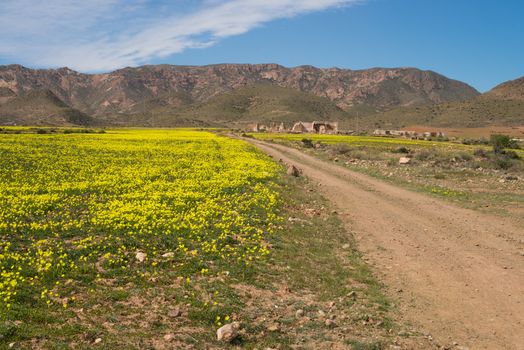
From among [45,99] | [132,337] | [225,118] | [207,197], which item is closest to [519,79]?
[225,118]

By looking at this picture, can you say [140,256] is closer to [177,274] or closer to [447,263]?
[177,274]

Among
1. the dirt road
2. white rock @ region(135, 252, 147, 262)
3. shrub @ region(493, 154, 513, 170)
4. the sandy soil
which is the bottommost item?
the dirt road

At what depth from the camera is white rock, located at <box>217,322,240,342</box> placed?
23.4ft

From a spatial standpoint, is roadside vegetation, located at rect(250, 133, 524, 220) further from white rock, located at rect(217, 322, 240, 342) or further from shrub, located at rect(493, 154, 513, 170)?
white rock, located at rect(217, 322, 240, 342)

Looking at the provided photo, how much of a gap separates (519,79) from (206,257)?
5993 inches

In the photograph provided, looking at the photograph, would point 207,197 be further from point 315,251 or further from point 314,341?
point 314,341

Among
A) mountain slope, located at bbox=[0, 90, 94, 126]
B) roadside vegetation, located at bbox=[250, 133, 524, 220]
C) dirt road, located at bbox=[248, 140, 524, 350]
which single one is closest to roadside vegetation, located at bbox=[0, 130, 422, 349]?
dirt road, located at bbox=[248, 140, 524, 350]

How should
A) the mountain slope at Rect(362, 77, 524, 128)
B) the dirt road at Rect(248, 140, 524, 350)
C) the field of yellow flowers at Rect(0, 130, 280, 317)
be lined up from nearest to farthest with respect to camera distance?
the dirt road at Rect(248, 140, 524, 350) → the field of yellow flowers at Rect(0, 130, 280, 317) → the mountain slope at Rect(362, 77, 524, 128)

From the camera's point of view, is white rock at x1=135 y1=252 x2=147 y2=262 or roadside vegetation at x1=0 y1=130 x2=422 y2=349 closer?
roadside vegetation at x1=0 y1=130 x2=422 y2=349

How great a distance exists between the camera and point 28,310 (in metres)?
7.48

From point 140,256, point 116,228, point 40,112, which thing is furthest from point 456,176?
point 40,112

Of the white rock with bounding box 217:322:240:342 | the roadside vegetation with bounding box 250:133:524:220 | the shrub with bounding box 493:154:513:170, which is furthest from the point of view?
the shrub with bounding box 493:154:513:170

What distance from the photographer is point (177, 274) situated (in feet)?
31.5

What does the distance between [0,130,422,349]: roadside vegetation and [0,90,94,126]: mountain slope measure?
14017 cm
